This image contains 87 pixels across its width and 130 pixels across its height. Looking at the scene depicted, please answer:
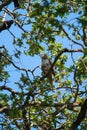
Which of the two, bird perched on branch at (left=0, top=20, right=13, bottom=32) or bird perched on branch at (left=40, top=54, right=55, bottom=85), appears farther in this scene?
bird perched on branch at (left=0, top=20, right=13, bottom=32)

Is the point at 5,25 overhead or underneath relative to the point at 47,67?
overhead

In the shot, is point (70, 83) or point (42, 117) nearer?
point (42, 117)

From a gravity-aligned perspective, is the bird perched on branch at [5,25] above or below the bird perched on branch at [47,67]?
above

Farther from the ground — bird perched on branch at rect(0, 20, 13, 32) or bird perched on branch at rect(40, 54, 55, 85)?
bird perched on branch at rect(0, 20, 13, 32)

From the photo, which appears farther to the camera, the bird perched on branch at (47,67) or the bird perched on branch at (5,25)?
the bird perched on branch at (5,25)

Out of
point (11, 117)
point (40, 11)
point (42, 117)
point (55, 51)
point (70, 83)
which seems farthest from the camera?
point (55, 51)

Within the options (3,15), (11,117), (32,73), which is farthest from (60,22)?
(3,15)

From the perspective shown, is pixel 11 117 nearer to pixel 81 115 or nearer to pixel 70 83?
pixel 81 115

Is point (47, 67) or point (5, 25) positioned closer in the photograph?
point (47, 67)

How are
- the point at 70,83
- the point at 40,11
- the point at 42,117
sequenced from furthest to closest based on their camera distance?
1. the point at 70,83
2. the point at 42,117
3. the point at 40,11

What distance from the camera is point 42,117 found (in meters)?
11.5

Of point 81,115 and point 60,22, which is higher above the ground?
point 60,22

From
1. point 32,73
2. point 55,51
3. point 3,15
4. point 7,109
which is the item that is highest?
point 3,15

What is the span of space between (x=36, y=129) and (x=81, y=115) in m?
1.95
